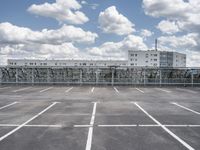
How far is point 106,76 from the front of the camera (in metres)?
26.7

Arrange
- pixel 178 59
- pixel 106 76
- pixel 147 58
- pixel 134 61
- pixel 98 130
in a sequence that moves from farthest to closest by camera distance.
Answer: pixel 178 59 < pixel 134 61 < pixel 147 58 < pixel 106 76 < pixel 98 130

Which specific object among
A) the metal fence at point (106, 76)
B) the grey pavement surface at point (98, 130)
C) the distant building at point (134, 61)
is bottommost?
the grey pavement surface at point (98, 130)

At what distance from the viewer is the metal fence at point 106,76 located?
25359 millimetres

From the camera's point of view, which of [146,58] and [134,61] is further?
[134,61]

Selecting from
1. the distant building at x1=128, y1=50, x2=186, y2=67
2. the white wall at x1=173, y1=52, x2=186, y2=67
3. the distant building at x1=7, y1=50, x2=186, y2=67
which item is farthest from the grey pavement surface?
the white wall at x1=173, y1=52, x2=186, y2=67

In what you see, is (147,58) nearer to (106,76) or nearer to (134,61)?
(134,61)

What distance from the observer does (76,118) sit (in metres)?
7.93

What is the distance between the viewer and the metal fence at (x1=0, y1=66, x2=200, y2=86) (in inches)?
998

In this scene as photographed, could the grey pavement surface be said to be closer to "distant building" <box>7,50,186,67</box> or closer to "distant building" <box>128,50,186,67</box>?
"distant building" <box>7,50,186,67</box>

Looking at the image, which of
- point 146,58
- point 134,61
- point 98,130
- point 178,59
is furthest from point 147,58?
point 98,130

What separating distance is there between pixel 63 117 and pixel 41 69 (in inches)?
813

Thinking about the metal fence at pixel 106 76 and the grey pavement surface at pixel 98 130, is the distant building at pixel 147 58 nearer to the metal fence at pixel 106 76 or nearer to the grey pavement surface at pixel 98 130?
the metal fence at pixel 106 76

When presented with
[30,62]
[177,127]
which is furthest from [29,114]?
[30,62]

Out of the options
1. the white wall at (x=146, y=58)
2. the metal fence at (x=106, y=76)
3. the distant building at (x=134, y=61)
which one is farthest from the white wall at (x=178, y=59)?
the metal fence at (x=106, y=76)
